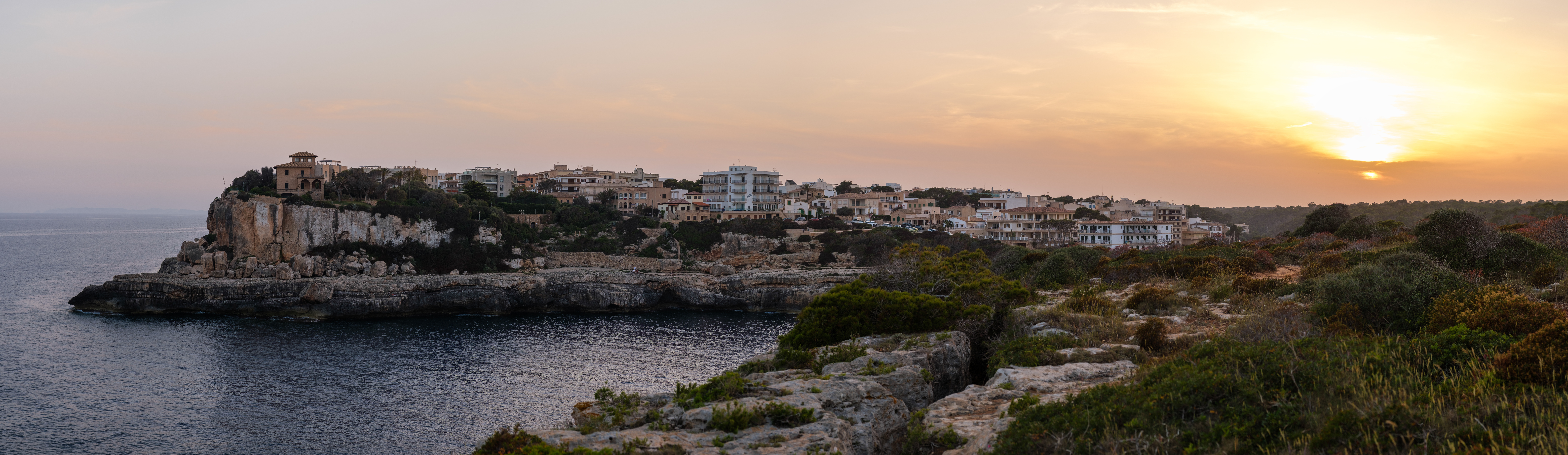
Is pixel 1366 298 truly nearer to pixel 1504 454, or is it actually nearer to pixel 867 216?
pixel 1504 454

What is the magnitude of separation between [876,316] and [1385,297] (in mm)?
A: 9975

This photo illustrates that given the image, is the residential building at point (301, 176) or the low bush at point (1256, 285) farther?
the residential building at point (301, 176)

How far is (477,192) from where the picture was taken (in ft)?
291

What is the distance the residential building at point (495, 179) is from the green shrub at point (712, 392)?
9960 cm

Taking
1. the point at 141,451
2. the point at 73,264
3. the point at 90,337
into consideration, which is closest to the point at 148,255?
the point at 73,264

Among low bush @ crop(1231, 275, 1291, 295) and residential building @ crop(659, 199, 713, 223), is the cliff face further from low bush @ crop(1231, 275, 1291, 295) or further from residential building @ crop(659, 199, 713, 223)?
low bush @ crop(1231, 275, 1291, 295)

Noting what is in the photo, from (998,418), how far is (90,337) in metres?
53.3

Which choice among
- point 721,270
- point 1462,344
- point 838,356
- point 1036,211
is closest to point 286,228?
point 721,270

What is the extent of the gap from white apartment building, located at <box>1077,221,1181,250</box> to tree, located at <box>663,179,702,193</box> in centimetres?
5414

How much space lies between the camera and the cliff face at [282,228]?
206ft

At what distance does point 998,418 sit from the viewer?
10273 millimetres

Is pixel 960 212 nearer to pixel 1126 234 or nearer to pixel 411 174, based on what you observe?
pixel 1126 234

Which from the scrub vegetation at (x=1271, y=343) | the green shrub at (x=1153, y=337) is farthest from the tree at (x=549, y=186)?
the green shrub at (x=1153, y=337)

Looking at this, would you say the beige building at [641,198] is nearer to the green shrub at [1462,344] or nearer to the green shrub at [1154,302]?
the green shrub at [1154,302]
